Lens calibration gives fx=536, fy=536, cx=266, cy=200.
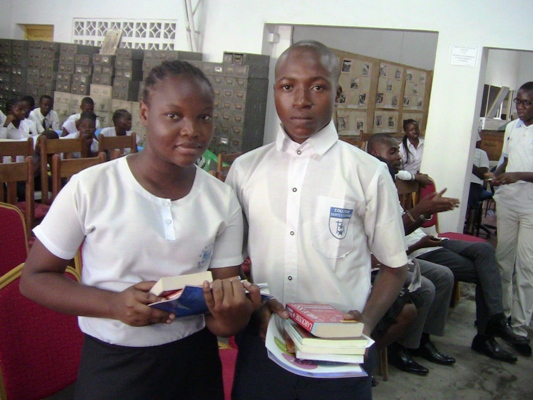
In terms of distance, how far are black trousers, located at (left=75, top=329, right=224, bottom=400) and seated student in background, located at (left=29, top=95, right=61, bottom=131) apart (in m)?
7.65

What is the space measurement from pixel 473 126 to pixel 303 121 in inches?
186

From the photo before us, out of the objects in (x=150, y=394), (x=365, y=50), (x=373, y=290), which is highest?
(x=365, y=50)

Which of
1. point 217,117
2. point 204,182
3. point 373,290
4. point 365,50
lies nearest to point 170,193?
point 204,182

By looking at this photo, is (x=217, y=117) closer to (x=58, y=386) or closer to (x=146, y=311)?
(x=58, y=386)

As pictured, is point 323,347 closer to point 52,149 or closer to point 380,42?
point 52,149

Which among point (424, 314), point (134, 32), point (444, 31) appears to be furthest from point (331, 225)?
point (134, 32)

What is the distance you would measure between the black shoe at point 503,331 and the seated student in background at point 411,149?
2775mm

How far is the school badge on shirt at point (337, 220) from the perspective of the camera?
1.25 meters

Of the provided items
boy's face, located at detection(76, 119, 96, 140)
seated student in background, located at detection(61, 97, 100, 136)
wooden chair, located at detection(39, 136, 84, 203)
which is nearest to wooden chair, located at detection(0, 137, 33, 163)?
wooden chair, located at detection(39, 136, 84, 203)

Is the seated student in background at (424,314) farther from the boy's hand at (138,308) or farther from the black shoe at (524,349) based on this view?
the boy's hand at (138,308)

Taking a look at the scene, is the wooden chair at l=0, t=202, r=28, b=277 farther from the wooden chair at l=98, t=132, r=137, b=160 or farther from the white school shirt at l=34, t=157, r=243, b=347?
the wooden chair at l=98, t=132, r=137, b=160

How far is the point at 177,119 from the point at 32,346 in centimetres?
74

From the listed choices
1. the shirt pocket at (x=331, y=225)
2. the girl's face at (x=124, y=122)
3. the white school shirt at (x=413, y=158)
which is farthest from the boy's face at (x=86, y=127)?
the shirt pocket at (x=331, y=225)

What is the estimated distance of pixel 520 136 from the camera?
3.85 metres
